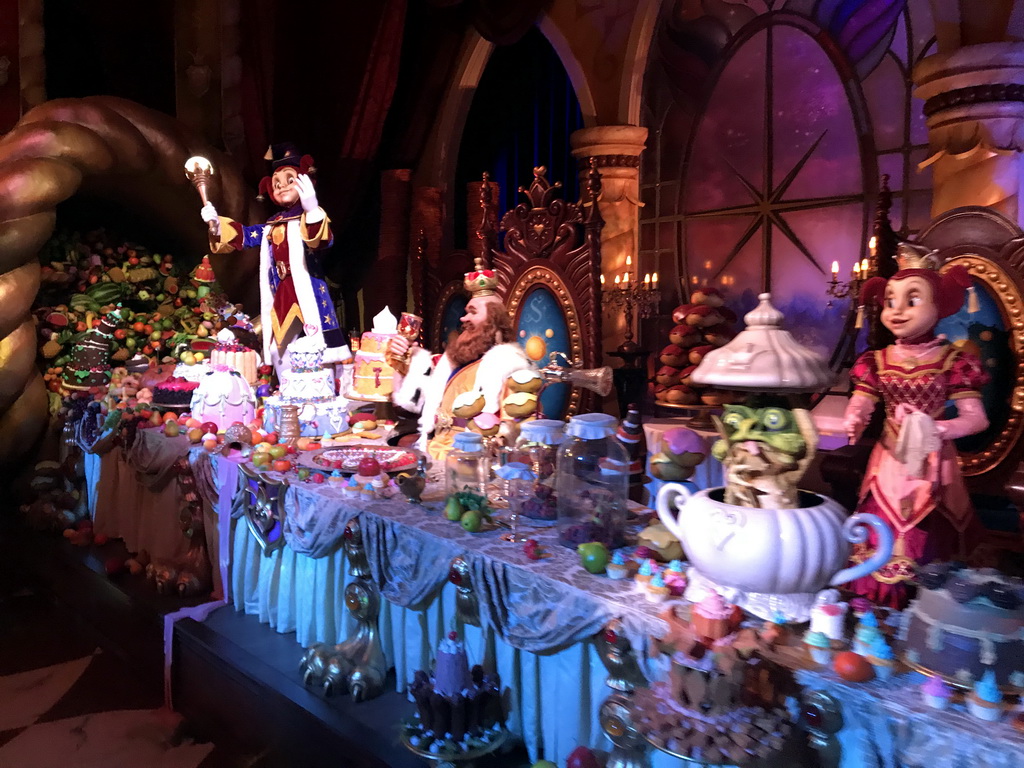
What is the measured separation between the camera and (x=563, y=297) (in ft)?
11.4

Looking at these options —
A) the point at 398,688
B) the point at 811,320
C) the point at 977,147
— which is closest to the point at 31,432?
the point at 398,688

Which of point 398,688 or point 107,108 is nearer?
point 398,688

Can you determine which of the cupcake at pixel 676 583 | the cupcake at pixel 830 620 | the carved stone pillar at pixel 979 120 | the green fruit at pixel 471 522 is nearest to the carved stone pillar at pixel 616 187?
the carved stone pillar at pixel 979 120

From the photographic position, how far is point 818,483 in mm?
3066

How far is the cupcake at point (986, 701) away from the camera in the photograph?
3.63 ft

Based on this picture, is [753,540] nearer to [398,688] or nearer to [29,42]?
[398,688]

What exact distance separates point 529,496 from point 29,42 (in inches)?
199

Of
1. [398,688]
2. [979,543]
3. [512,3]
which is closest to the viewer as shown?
[979,543]

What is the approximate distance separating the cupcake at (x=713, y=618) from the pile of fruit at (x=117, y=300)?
3.44m

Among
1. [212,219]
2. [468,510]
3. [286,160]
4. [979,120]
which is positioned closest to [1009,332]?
[979,120]

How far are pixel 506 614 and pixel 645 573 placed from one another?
0.37 metres

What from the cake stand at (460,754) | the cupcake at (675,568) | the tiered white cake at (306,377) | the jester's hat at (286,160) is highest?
the jester's hat at (286,160)

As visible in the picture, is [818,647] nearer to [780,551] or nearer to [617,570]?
[780,551]

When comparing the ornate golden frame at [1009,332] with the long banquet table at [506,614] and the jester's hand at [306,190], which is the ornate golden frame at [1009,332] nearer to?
the long banquet table at [506,614]
